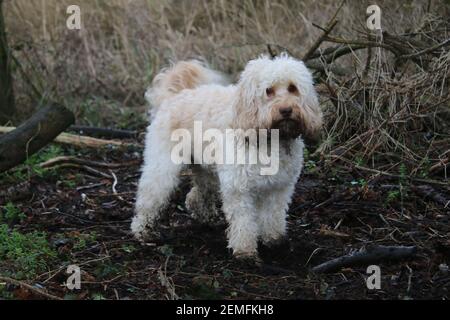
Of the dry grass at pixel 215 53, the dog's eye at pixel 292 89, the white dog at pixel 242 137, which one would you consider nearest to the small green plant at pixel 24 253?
the white dog at pixel 242 137

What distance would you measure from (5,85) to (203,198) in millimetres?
3547

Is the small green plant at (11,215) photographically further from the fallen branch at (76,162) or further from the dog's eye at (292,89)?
the dog's eye at (292,89)

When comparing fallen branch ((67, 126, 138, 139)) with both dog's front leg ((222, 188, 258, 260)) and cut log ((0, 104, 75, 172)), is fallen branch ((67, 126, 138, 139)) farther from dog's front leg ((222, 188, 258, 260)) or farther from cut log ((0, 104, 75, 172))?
dog's front leg ((222, 188, 258, 260))

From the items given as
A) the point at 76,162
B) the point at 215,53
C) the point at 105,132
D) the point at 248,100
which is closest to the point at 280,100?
the point at 248,100

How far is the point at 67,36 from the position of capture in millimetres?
10820

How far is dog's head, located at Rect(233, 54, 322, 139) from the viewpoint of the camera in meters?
5.40

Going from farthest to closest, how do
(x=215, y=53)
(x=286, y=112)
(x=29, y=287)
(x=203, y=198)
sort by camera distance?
1. (x=215, y=53)
2. (x=203, y=198)
3. (x=286, y=112)
4. (x=29, y=287)

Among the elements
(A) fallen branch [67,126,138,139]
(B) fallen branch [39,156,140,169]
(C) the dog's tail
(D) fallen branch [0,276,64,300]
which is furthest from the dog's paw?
(A) fallen branch [67,126,138,139]

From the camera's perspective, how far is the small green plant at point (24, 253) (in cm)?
541

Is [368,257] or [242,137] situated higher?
[242,137]

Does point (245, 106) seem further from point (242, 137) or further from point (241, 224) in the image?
point (241, 224)

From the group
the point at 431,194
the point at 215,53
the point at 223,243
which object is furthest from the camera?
the point at 215,53

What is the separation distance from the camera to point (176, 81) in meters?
6.73

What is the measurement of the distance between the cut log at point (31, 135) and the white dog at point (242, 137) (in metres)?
0.99
